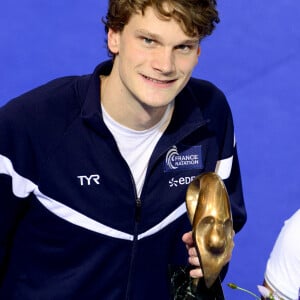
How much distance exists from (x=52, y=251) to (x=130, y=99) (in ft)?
1.67

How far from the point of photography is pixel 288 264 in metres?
2.66

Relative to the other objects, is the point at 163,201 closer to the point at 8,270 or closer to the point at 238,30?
the point at 8,270

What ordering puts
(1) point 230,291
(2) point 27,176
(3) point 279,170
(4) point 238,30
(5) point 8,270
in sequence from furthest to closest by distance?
(4) point 238,30 → (3) point 279,170 → (1) point 230,291 → (5) point 8,270 → (2) point 27,176

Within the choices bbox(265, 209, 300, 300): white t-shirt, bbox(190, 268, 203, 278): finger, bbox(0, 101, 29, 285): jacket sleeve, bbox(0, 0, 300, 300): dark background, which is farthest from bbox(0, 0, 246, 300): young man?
bbox(0, 0, 300, 300): dark background

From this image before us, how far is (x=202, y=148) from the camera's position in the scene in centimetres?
286

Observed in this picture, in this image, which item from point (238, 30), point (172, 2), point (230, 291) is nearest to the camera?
point (172, 2)

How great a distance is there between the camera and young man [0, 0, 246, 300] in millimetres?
2572

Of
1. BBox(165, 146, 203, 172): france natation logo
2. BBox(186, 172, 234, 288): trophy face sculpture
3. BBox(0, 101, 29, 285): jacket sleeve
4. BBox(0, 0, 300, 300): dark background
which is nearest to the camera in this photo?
BBox(186, 172, 234, 288): trophy face sculpture

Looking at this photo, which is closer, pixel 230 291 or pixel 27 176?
pixel 27 176

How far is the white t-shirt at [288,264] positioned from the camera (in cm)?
264

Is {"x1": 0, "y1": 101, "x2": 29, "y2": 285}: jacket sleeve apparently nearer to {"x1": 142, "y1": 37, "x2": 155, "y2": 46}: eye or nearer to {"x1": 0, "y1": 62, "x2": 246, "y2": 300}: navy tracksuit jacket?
{"x1": 0, "y1": 62, "x2": 246, "y2": 300}: navy tracksuit jacket

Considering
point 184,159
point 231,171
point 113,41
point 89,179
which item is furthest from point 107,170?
point 231,171

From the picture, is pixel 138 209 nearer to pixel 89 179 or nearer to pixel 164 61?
pixel 89 179

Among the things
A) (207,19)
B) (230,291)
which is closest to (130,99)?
(207,19)
